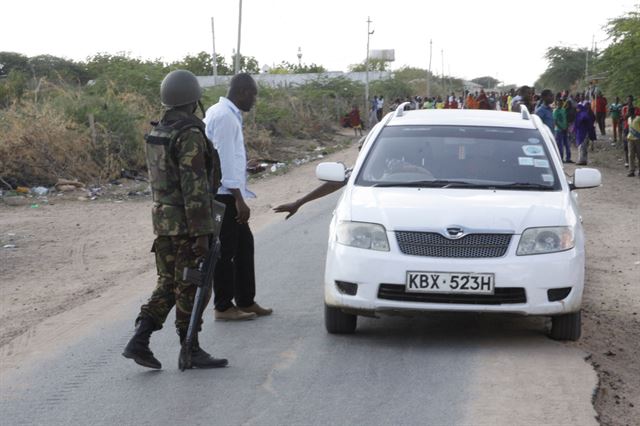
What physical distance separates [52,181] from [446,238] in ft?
55.7

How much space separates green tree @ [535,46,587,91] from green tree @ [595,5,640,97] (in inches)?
1740

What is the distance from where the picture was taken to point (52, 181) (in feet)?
74.0

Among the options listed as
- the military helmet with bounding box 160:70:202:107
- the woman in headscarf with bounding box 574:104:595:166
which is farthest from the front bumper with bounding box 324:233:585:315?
the woman in headscarf with bounding box 574:104:595:166

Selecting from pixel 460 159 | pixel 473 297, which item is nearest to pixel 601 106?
pixel 460 159

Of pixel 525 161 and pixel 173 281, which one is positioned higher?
pixel 525 161

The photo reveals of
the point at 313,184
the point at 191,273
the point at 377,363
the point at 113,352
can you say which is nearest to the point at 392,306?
the point at 377,363

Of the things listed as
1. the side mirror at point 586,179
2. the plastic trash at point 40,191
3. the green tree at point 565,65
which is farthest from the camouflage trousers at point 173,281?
the green tree at point 565,65

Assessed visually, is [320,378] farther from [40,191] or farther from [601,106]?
[601,106]

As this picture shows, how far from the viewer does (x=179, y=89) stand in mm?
6363

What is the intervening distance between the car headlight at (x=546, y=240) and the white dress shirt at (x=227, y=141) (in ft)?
6.94

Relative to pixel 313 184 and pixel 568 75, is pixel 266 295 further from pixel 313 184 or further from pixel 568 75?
pixel 568 75

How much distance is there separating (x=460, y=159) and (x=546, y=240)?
4.14ft

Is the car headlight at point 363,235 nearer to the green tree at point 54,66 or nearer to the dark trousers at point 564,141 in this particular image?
the dark trousers at point 564,141

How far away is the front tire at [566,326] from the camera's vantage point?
23.7ft
